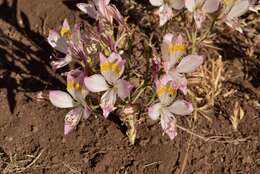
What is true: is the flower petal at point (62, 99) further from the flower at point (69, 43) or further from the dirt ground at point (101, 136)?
the dirt ground at point (101, 136)

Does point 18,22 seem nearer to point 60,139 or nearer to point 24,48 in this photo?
point 24,48

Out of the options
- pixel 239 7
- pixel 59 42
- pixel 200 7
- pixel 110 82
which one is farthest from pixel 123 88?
pixel 239 7

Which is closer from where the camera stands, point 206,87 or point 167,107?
point 167,107

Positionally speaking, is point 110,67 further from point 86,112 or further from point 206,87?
point 206,87

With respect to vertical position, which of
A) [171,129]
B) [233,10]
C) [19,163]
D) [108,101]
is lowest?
[19,163]

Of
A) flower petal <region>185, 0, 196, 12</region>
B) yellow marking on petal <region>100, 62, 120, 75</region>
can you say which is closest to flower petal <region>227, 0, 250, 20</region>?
flower petal <region>185, 0, 196, 12</region>

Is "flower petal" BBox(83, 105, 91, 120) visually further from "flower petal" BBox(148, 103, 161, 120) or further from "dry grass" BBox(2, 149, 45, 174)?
"dry grass" BBox(2, 149, 45, 174)

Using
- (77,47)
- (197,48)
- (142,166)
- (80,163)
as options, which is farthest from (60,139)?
→ (197,48)
